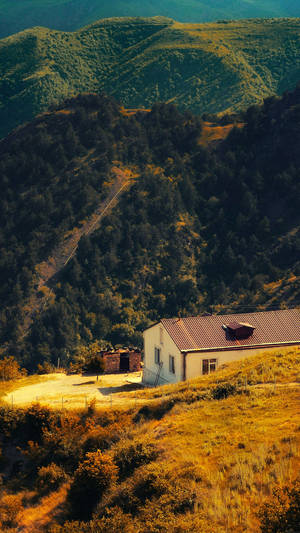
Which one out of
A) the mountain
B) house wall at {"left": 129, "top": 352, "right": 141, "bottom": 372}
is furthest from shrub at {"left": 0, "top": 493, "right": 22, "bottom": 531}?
the mountain

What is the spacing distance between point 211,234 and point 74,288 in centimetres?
2572

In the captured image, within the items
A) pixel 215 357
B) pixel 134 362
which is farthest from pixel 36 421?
pixel 134 362

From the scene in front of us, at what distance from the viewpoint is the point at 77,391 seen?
40812 millimetres

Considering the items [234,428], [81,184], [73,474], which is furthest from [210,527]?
[81,184]

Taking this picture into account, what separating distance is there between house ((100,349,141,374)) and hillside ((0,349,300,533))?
16043mm

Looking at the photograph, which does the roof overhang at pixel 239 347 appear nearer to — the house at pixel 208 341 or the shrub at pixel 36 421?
the house at pixel 208 341

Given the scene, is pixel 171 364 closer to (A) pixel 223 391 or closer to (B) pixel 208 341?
(B) pixel 208 341

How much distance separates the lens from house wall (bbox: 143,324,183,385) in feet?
131

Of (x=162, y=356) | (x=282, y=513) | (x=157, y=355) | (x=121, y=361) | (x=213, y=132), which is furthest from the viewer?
(x=213, y=132)

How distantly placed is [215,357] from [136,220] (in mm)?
67150

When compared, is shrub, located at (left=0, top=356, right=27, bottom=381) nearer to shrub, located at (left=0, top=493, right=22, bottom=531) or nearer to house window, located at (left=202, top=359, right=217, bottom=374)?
house window, located at (left=202, top=359, right=217, bottom=374)

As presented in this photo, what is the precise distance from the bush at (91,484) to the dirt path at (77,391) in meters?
8.27

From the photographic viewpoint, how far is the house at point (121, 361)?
5100 cm

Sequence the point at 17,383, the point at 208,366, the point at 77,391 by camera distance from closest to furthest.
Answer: the point at 208,366
the point at 77,391
the point at 17,383
